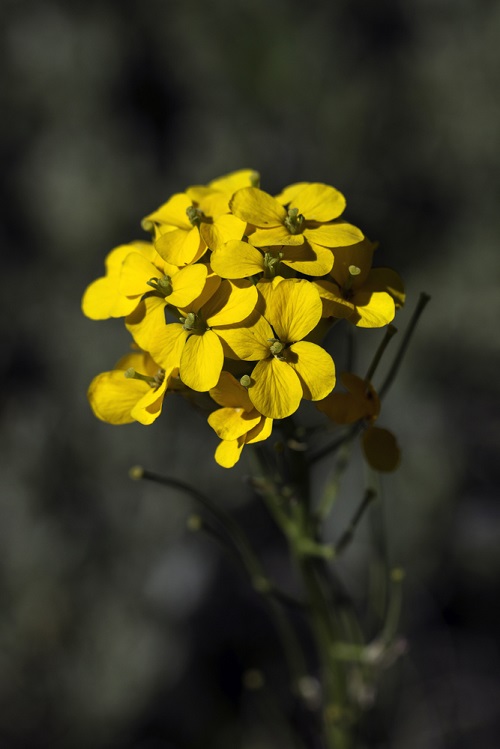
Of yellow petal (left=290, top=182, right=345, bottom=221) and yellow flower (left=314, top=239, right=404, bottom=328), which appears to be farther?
yellow petal (left=290, top=182, right=345, bottom=221)

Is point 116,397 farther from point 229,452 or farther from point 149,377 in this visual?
point 229,452

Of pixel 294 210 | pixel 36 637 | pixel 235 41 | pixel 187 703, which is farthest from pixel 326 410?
pixel 235 41

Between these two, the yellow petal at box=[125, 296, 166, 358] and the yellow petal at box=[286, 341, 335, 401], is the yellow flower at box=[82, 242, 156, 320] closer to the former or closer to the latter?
the yellow petal at box=[125, 296, 166, 358]

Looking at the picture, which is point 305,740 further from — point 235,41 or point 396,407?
point 235,41

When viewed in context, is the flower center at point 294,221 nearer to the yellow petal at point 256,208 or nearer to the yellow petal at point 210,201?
the yellow petal at point 256,208

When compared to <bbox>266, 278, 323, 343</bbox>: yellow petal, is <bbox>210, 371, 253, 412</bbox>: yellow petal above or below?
below

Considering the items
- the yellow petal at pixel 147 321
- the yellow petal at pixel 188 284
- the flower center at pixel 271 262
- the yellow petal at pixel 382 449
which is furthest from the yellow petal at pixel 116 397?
the yellow petal at pixel 382 449

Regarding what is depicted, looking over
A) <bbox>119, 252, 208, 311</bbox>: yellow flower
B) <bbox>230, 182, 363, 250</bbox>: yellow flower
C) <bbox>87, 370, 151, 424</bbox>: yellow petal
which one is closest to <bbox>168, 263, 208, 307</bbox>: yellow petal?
<bbox>119, 252, 208, 311</bbox>: yellow flower
